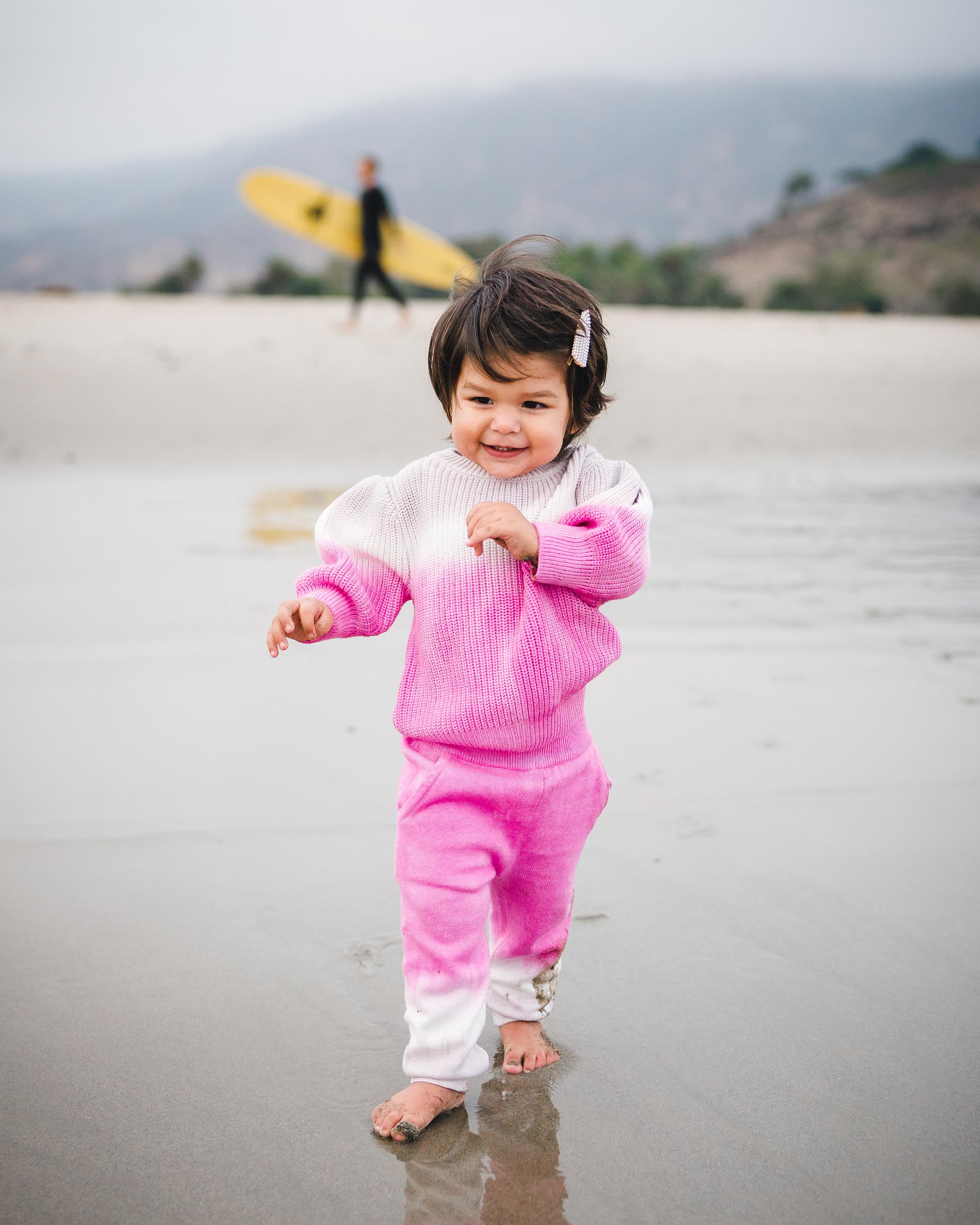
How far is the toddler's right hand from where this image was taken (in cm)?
150

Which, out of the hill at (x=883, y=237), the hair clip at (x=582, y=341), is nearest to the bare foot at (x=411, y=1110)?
the hair clip at (x=582, y=341)

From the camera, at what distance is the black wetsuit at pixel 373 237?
36.6 feet

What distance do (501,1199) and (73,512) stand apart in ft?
17.0

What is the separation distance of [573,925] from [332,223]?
487 inches

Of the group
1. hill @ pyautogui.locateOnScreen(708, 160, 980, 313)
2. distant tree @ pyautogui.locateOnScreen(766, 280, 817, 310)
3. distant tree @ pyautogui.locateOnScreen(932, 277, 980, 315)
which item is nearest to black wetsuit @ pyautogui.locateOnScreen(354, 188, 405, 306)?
distant tree @ pyautogui.locateOnScreen(932, 277, 980, 315)

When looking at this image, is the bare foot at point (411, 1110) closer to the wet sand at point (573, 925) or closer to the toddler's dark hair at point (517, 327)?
the wet sand at point (573, 925)

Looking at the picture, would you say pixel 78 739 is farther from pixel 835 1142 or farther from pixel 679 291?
pixel 679 291

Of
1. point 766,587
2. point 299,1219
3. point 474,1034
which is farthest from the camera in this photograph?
point 766,587

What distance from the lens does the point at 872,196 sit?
55844 millimetres

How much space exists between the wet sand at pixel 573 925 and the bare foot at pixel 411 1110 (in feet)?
0.09

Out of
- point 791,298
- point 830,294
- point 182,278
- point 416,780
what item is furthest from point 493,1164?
point 791,298

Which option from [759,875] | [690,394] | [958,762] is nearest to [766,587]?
[958,762]

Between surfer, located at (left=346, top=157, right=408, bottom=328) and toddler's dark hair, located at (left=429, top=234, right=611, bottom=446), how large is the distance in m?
9.94

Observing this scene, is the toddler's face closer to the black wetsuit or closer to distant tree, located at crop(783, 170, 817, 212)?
the black wetsuit
